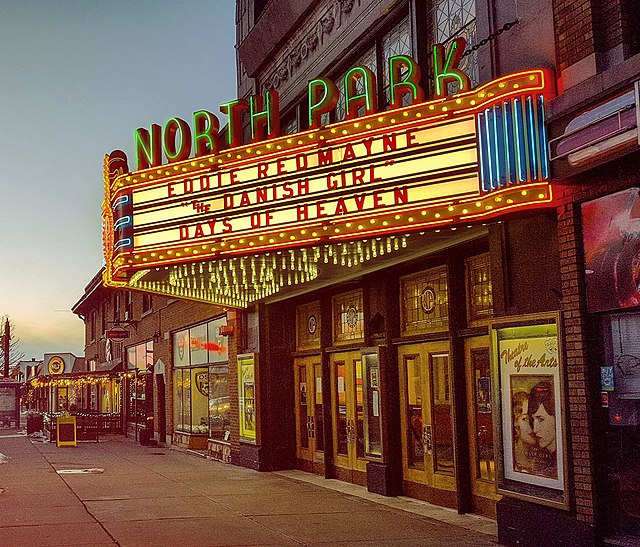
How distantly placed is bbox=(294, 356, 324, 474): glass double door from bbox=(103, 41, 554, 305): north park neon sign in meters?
4.18

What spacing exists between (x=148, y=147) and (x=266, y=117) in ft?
7.23

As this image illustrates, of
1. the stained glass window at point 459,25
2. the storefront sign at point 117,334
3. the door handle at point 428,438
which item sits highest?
the stained glass window at point 459,25

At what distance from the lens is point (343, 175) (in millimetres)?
11633

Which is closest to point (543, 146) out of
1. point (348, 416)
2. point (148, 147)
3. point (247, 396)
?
point (148, 147)

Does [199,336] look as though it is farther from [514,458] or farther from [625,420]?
[625,420]

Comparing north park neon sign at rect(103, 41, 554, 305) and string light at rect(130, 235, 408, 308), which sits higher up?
north park neon sign at rect(103, 41, 554, 305)

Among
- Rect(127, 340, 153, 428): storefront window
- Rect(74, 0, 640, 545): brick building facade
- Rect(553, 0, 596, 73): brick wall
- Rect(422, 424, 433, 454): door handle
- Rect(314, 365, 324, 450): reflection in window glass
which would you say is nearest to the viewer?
Rect(74, 0, 640, 545): brick building facade

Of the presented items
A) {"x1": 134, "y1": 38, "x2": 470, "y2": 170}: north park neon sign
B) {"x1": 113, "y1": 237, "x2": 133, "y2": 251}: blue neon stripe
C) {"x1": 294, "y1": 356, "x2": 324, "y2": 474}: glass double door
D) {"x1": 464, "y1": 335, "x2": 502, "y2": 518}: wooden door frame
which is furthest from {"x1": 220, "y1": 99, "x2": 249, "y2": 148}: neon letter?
{"x1": 294, "y1": 356, "x2": 324, "y2": 474}: glass double door

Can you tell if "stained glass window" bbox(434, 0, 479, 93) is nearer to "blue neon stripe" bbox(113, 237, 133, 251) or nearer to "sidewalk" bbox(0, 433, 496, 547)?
"blue neon stripe" bbox(113, 237, 133, 251)

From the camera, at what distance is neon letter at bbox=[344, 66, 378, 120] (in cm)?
1182

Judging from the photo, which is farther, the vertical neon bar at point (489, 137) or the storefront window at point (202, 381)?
the storefront window at point (202, 381)

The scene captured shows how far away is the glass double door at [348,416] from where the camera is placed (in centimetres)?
1669

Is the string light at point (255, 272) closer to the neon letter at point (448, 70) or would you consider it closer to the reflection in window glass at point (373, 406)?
the reflection in window glass at point (373, 406)

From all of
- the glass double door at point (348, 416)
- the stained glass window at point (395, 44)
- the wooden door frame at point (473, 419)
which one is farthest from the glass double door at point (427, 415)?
the stained glass window at point (395, 44)
